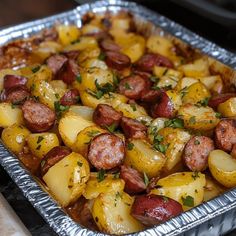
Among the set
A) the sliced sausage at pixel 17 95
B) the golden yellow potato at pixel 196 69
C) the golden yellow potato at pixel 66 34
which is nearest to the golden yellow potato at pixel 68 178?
the sliced sausage at pixel 17 95

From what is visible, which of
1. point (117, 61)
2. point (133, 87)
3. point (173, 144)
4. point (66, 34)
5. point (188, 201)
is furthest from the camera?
point (66, 34)

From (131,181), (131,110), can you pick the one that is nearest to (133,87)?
(131,110)

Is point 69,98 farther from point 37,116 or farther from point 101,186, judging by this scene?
point 101,186

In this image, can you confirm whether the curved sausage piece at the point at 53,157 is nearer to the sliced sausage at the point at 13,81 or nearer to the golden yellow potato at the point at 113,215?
the golden yellow potato at the point at 113,215

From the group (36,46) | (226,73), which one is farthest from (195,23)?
(36,46)

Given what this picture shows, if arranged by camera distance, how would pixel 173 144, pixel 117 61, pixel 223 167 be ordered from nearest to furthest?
pixel 223 167 < pixel 173 144 < pixel 117 61

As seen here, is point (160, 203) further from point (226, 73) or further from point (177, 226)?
point (226, 73)
